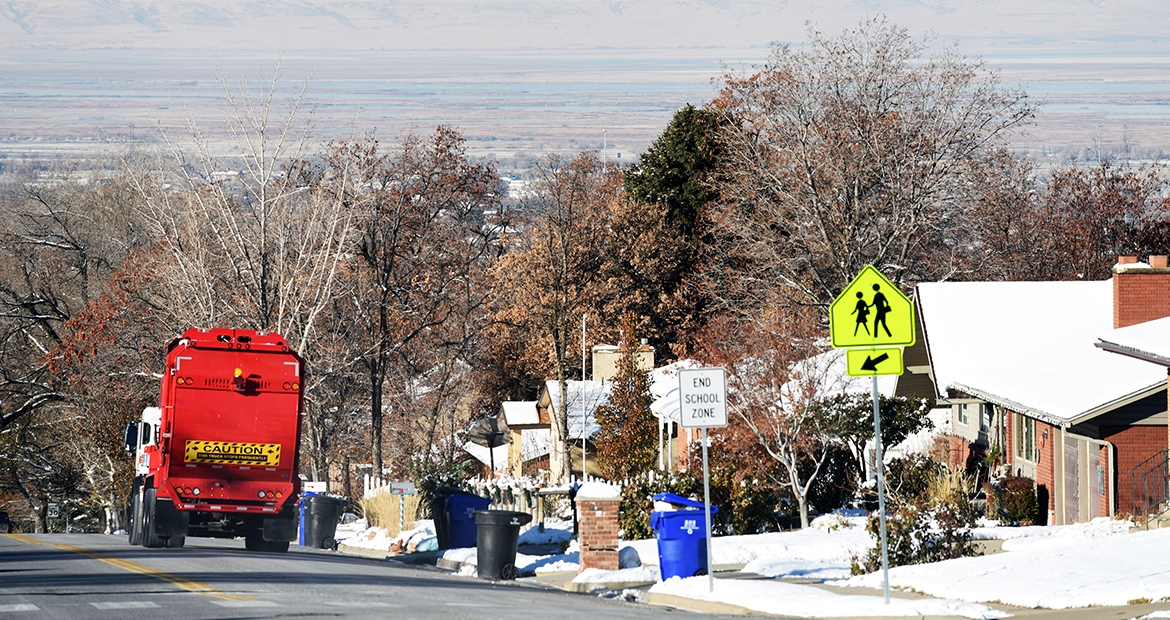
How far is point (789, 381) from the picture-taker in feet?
108

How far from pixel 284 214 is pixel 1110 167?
151 ft

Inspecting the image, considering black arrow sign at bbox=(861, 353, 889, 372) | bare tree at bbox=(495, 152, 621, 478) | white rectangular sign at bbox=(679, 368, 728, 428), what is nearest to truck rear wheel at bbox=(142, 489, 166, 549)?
white rectangular sign at bbox=(679, 368, 728, 428)

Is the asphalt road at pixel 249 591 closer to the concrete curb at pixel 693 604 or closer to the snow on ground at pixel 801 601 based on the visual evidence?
the concrete curb at pixel 693 604

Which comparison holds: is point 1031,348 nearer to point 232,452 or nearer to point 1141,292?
point 1141,292

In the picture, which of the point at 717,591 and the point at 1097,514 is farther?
the point at 1097,514

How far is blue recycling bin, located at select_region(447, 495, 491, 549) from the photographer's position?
1059 inches

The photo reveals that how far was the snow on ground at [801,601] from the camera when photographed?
15.4 meters

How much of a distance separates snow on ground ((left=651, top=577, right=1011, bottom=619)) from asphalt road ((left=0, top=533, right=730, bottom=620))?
911 mm

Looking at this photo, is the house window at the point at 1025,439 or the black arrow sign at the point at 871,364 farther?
the house window at the point at 1025,439

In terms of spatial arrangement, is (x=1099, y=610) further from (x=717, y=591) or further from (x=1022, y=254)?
(x=1022, y=254)

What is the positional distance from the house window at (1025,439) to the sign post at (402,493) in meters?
12.9

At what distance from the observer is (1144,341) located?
2505 cm

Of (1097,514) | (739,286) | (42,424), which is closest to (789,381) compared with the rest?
(1097,514)

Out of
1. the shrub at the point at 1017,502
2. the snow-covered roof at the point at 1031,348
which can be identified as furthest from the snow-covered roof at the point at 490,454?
the shrub at the point at 1017,502
